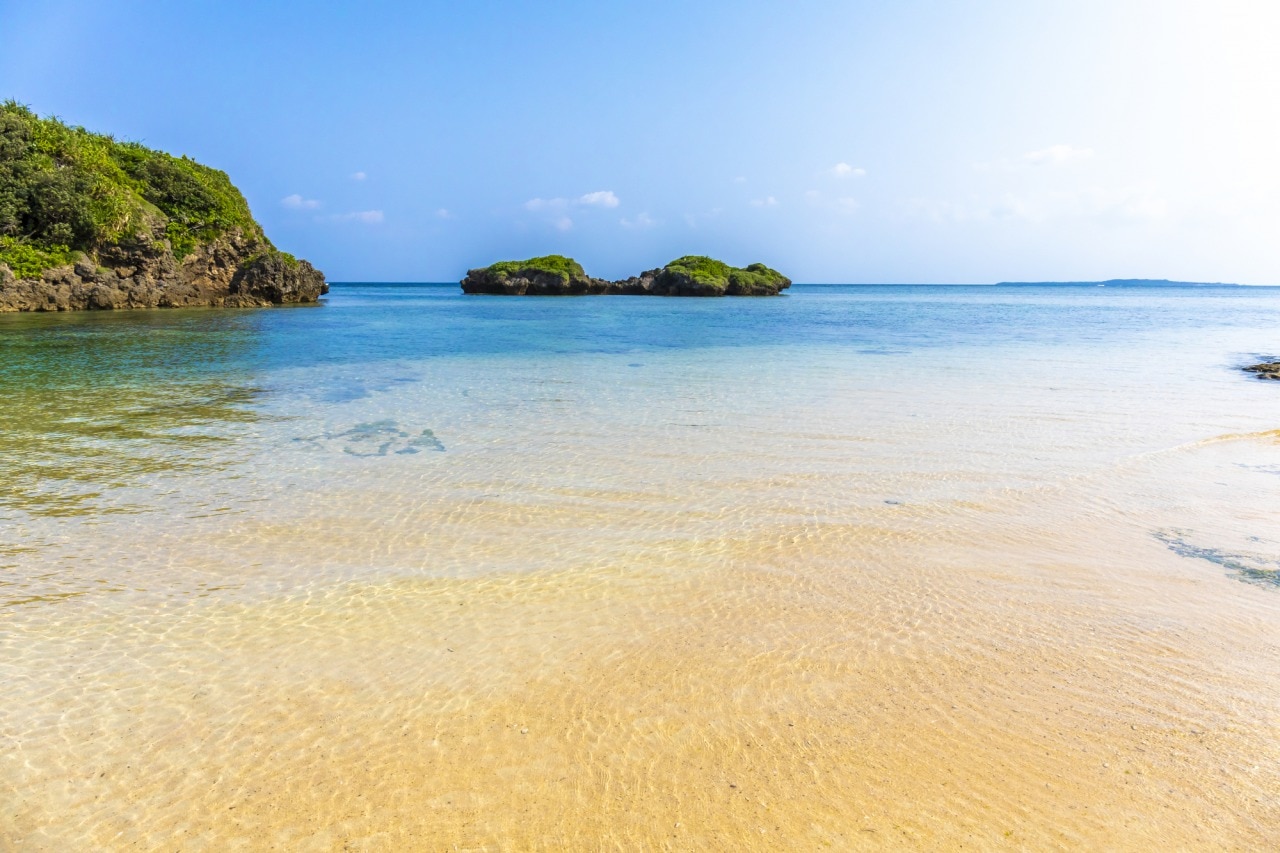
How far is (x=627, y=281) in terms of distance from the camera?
9756 centimetres

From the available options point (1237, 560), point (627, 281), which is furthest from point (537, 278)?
point (1237, 560)

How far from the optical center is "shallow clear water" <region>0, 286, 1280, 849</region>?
3.18 m

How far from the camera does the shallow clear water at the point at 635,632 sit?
10.4 ft

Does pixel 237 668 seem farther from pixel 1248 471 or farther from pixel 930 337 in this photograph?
pixel 930 337

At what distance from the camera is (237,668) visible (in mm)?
4332

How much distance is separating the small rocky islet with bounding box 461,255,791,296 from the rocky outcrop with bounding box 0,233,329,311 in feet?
129

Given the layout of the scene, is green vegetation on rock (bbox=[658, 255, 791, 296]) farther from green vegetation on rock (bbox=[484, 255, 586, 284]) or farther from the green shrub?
the green shrub

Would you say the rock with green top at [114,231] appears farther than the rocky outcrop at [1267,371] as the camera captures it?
Yes

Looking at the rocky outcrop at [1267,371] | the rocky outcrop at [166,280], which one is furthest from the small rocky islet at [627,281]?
the rocky outcrop at [1267,371]

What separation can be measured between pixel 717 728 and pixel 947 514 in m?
4.65

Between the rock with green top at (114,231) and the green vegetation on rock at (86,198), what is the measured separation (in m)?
0.06

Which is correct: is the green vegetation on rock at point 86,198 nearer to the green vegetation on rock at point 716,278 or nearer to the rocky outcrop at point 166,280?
the rocky outcrop at point 166,280

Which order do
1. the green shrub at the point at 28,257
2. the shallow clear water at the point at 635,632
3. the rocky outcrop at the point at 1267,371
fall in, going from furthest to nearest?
the green shrub at the point at 28,257, the rocky outcrop at the point at 1267,371, the shallow clear water at the point at 635,632

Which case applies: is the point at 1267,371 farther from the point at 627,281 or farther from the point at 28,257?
the point at 627,281
